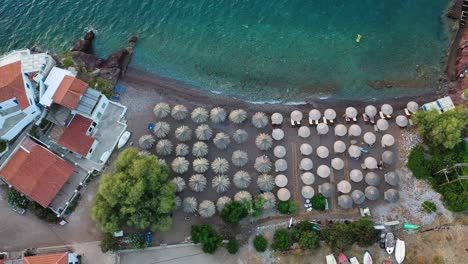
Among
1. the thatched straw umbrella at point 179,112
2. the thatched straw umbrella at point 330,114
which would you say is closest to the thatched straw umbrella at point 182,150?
the thatched straw umbrella at point 179,112

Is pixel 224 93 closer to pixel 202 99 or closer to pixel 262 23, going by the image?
pixel 202 99

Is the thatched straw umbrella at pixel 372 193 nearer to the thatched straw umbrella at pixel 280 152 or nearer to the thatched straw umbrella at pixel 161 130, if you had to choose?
the thatched straw umbrella at pixel 280 152

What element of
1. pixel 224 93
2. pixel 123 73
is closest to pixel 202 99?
pixel 224 93

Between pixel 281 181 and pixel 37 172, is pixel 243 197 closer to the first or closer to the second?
pixel 281 181

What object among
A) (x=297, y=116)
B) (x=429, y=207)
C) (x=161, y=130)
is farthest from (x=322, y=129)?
(x=161, y=130)

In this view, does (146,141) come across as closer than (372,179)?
No

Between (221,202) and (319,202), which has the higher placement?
(319,202)

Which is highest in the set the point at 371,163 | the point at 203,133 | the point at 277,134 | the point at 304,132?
the point at 304,132

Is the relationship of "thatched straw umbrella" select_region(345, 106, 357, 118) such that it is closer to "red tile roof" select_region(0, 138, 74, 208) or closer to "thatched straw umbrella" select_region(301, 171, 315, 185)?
"thatched straw umbrella" select_region(301, 171, 315, 185)
